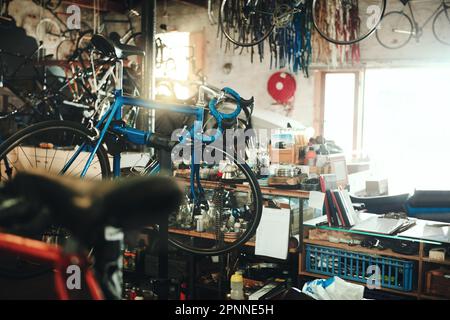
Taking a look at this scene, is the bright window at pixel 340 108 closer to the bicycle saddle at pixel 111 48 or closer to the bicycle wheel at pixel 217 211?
the bicycle wheel at pixel 217 211

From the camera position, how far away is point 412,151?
9.16 meters

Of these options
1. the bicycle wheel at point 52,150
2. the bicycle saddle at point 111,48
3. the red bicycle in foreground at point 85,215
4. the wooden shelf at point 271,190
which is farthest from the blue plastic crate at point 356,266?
the red bicycle in foreground at point 85,215

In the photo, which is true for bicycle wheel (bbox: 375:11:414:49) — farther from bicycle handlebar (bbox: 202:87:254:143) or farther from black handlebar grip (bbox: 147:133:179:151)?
black handlebar grip (bbox: 147:133:179:151)

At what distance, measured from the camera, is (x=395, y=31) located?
8.56 meters

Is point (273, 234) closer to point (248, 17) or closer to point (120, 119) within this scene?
point (120, 119)

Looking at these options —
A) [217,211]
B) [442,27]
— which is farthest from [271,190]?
[442,27]

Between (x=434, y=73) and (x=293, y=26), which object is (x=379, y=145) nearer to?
(x=434, y=73)

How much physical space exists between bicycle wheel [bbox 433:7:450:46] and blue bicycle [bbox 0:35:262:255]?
5718 millimetres

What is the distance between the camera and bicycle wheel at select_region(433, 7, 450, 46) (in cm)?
826

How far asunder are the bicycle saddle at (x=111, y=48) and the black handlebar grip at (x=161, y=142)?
0.63 meters

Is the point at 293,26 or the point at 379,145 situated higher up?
the point at 293,26

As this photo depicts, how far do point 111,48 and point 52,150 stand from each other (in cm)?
226

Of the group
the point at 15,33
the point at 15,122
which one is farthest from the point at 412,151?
the point at 15,33

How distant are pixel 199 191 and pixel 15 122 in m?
4.02
